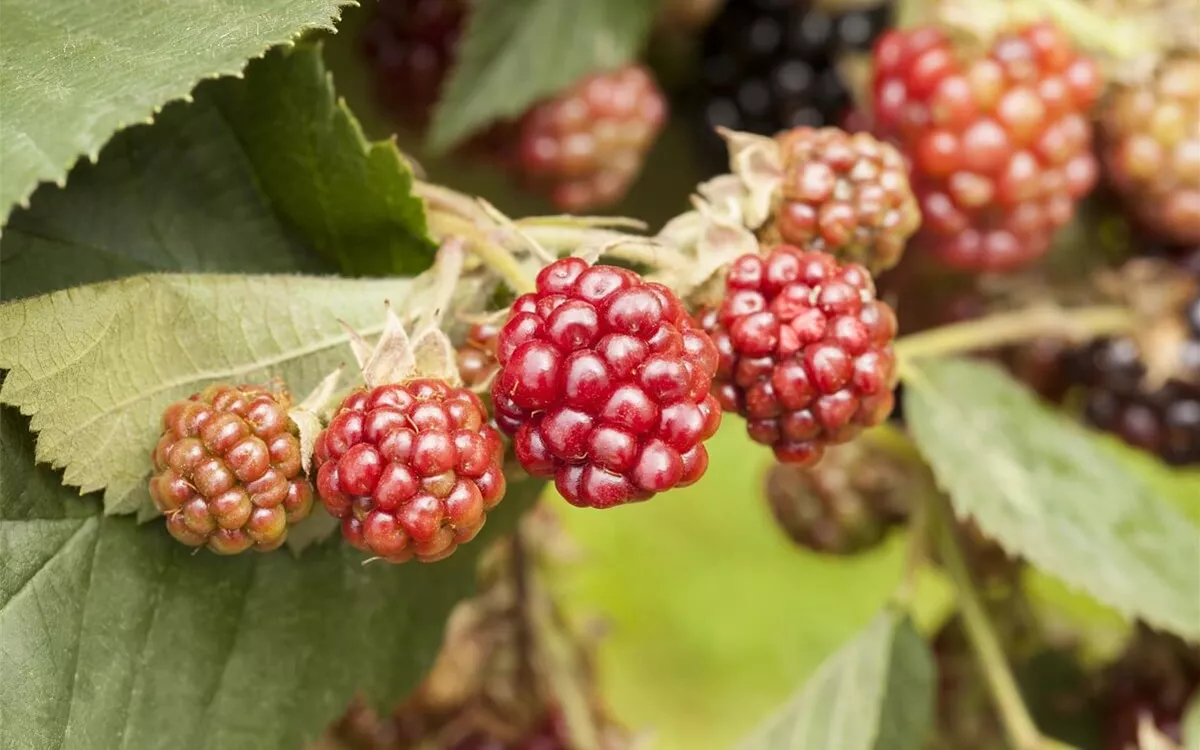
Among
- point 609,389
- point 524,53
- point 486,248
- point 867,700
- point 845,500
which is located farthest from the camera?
point 845,500

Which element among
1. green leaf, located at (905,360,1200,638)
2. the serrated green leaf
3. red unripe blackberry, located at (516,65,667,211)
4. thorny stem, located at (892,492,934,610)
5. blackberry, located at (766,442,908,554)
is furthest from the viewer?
blackberry, located at (766,442,908,554)

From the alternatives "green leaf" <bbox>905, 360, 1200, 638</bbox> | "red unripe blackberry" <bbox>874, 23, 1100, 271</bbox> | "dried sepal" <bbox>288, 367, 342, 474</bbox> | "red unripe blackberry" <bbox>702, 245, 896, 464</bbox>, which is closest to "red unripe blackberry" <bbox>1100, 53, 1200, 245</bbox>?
"red unripe blackberry" <bbox>874, 23, 1100, 271</bbox>

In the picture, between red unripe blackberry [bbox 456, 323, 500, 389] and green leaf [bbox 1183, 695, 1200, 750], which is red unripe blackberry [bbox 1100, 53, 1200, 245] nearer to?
green leaf [bbox 1183, 695, 1200, 750]

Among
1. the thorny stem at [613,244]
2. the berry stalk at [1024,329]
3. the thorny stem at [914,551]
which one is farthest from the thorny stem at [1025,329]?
the thorny stem at [613,244]

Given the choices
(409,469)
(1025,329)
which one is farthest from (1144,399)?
(409,469)

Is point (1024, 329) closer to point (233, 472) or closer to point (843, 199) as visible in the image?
point (843, 199)

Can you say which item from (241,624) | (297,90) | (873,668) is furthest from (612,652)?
(297,90)

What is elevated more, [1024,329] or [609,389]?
[609,389]
